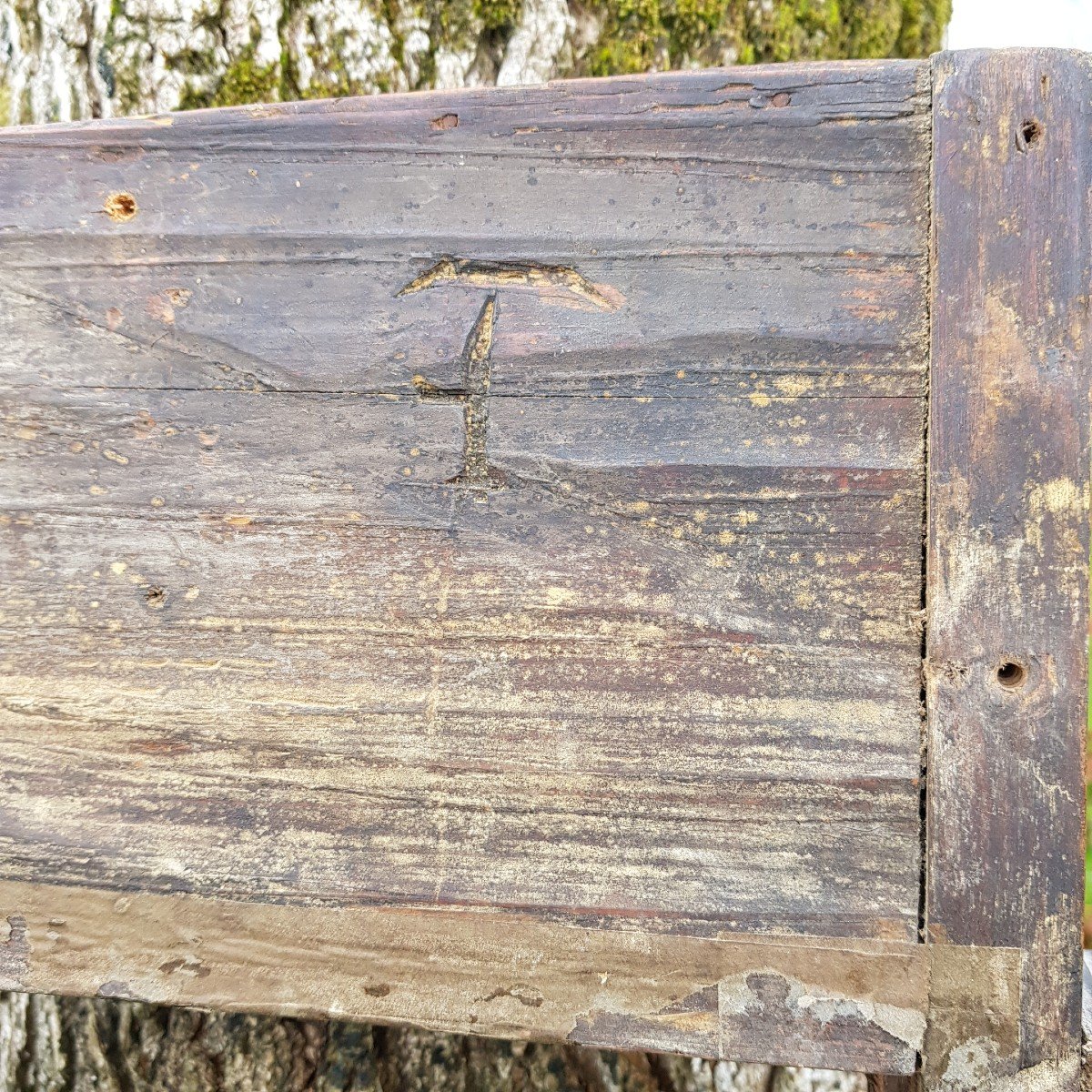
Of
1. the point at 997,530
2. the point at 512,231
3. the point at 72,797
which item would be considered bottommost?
the point at 72,797

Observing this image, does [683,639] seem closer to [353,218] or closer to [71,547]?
[353,218]

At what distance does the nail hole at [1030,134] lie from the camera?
2.55ft

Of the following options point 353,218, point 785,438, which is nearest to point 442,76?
point 353,218

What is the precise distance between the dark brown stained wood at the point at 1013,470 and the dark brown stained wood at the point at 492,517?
0.03 meters

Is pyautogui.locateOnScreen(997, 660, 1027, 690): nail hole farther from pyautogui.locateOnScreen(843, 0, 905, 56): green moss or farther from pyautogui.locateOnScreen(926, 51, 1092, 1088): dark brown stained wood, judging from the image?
pyautogui.locateOnScreen(843, 0, 905, 56): green moss

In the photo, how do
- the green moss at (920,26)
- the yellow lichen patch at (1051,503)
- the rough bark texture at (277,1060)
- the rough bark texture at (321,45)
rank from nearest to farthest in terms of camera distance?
1. the yellow lichen patch at (1051,503)
2. the rough bark texture at (321,45)
3. the rough bark texture at (277,1060)
4. the green moss at (920,26)

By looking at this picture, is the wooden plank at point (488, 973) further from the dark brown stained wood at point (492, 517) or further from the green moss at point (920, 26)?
the green moss at point (920, 26)

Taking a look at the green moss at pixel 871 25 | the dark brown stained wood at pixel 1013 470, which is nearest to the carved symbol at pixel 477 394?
the dark brown stained wood at pixel 1013 470

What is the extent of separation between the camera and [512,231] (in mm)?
818

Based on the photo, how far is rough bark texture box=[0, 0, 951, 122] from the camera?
118 cm

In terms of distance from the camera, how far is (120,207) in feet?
2.78

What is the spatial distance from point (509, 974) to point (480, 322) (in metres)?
0.69

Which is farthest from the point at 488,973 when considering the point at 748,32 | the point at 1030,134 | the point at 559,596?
the point at 748,32

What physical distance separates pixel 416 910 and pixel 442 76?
3.79 feet
